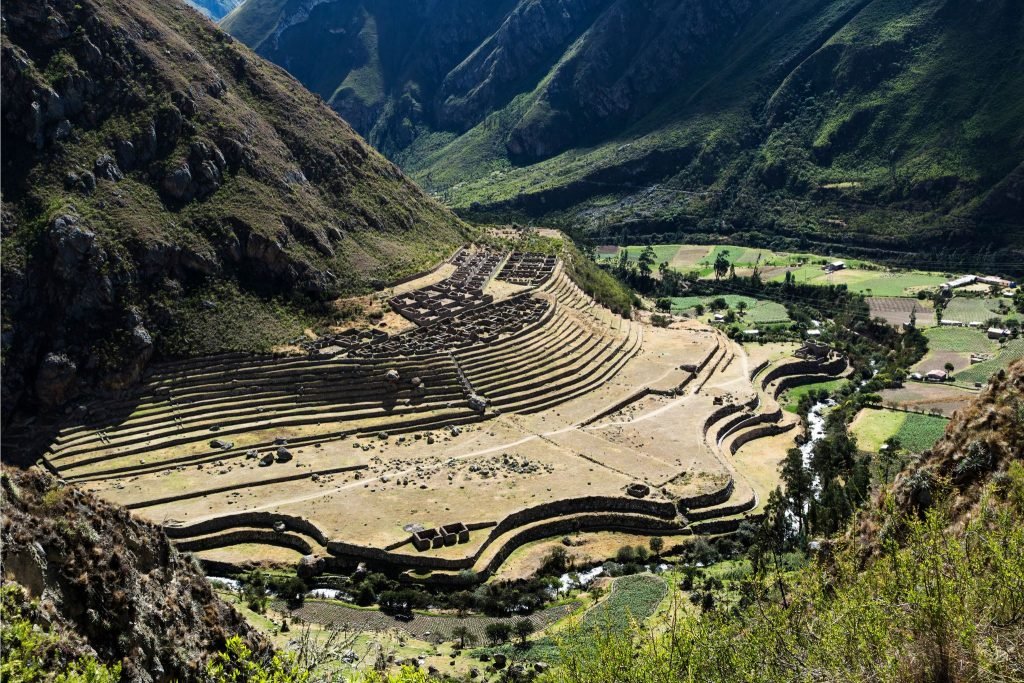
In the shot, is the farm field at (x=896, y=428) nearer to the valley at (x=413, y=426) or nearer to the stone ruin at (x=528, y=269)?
the valley at (x=413, y=426)

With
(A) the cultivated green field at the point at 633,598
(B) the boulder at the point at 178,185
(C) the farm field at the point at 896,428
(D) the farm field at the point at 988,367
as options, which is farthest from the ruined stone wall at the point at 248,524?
(D) the farm field at the point at 988,367

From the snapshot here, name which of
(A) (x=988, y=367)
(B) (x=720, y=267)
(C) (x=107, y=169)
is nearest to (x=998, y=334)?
(A) (x=988, y=367)

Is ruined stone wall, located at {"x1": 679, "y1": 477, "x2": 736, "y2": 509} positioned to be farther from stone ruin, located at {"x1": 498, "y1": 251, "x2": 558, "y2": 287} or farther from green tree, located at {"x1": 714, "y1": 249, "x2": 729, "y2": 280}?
green tree, located at {"x1": 714, "y1": 249, "x2": 729, "y2": 280}

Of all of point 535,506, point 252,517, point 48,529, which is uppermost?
point 48,529

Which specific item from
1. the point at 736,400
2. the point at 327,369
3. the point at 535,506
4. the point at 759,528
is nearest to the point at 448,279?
the point at 327,369

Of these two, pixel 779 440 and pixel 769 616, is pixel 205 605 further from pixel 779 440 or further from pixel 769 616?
pixel 779 440

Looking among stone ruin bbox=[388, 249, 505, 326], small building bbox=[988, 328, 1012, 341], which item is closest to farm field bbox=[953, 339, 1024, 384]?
small building bbox=[988, 328, 1012, 341]

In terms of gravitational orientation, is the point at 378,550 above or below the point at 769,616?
below
